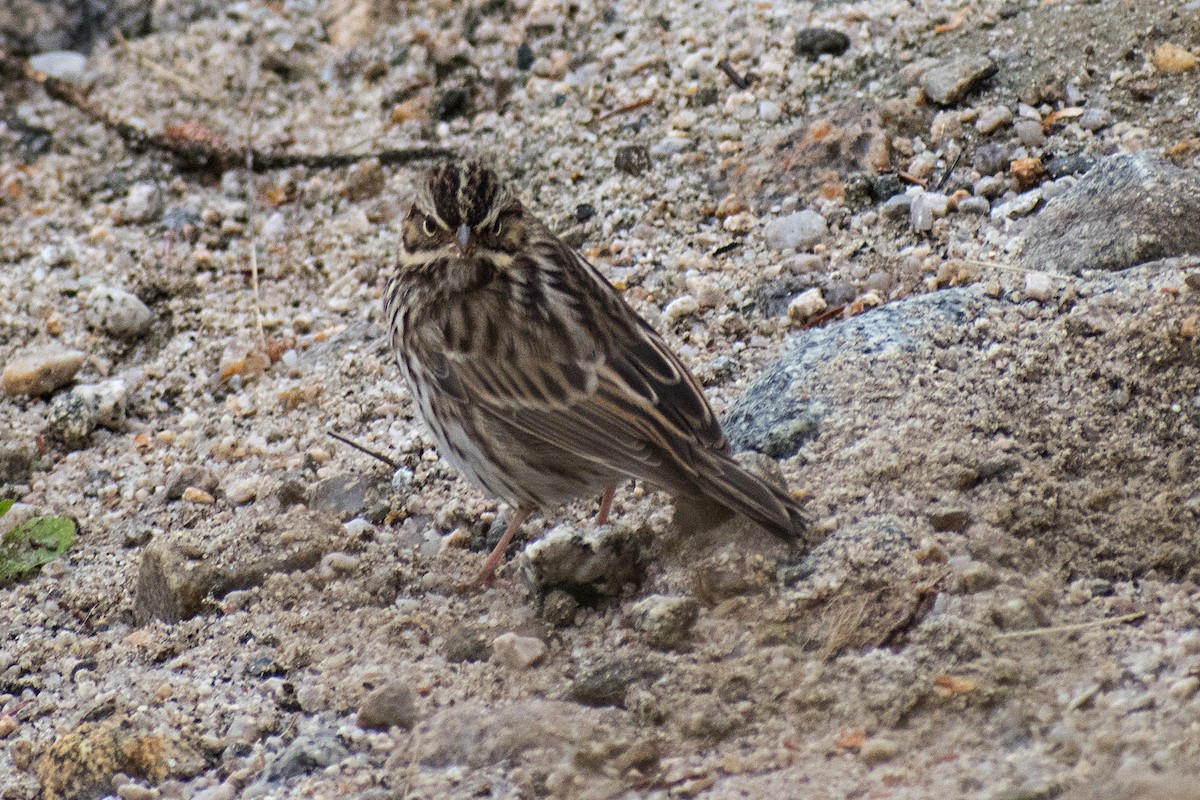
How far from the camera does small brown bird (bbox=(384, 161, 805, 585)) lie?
461cm

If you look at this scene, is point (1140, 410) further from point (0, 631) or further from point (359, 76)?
point (359, 76)

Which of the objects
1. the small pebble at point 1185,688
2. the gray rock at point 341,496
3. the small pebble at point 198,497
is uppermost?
the small pebble at point 1185,688

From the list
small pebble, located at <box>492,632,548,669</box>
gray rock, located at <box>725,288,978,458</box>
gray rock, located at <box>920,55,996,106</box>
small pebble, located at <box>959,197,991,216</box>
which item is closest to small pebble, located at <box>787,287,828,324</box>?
gray rock, located at <box>725,288,978,458</box>

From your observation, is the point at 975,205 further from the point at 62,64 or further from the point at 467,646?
the point at 62,64

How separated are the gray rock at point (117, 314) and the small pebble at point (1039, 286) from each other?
3935 millimetres

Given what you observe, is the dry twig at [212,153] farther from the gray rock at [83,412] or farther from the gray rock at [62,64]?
the gray rock at [83,412]

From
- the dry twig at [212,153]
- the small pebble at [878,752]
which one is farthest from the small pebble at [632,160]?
the small pebble at [878,752]

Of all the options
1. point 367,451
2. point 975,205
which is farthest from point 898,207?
point 367,451

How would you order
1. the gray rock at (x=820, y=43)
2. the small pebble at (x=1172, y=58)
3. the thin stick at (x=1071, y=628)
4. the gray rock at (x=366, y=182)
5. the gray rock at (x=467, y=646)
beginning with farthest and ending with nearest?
the gray rock at (x=366, y=182) < the gray rock at (x=820, y=43) < the small pebble at (x=1172, y=58) < the gray rock at (x=467, y=646) < the thin stick at (x=1071, y=628)

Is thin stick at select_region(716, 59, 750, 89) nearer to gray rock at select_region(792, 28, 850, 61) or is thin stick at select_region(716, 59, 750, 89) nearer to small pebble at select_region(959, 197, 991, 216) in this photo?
gray rock at select_region(792, 28, 850, 61)

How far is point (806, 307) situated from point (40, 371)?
10.9 ft

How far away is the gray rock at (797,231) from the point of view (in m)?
5.79

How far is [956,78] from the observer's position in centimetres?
598

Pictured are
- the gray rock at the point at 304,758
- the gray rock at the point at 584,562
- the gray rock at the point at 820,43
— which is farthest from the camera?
the gray rock at the point at 820,43
